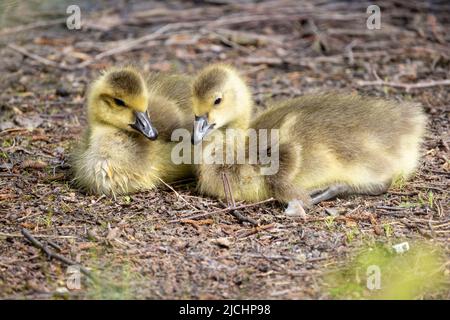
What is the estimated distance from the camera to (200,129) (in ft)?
12.0

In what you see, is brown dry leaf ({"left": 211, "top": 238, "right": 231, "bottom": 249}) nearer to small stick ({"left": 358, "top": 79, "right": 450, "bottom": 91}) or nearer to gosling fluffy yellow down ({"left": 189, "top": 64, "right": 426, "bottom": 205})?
gosling fluffy yellow down ({"left": 189, "top": 64, "right": 426, "bottom": 205})

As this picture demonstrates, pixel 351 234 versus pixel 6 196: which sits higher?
pixel 6 196

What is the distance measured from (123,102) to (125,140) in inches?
7.4

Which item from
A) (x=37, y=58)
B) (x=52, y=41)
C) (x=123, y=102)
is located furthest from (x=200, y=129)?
(x=52, y=41)

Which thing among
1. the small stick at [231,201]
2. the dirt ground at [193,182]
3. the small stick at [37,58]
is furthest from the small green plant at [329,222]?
the small stick at [37,58]

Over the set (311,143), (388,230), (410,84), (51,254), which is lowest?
(51,254)

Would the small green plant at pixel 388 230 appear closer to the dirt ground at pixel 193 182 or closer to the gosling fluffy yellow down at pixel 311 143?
the dirt ground at pixel 193 182

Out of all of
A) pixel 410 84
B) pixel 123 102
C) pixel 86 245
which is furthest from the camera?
pixel 410 84

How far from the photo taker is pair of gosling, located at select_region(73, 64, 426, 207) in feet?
12.1

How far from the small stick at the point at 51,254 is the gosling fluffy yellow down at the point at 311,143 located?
0.81 m

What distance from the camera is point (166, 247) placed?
10.8ft

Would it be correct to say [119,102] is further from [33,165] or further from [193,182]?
[33,165]

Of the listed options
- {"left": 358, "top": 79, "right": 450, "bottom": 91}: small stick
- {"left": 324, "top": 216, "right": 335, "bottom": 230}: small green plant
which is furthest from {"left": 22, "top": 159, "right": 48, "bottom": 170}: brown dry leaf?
{"left": 358, "top": 79, "right": 450, "bottom": 91}: small stick

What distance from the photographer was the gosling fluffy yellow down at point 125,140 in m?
3.77
